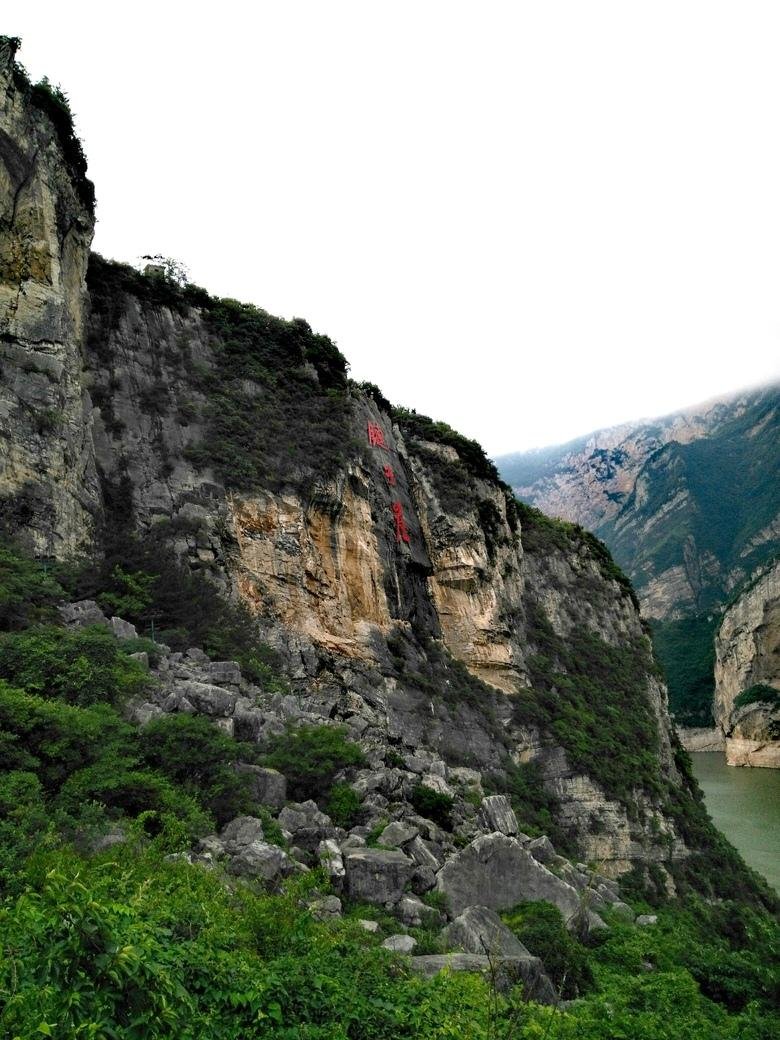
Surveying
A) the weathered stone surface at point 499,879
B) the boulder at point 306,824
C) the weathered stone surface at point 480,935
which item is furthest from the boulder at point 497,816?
the weathered stone surface at point 480,935

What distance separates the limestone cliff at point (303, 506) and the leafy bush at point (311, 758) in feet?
3.33

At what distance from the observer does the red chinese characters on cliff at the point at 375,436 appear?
30.7m

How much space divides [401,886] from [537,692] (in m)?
23.9

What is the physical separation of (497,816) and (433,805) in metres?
2.53

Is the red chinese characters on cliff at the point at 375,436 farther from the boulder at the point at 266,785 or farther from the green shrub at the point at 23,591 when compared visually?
the boulder at the point at 266,785

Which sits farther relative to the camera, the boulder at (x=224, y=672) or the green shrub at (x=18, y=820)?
the boulder at (x=224, y=672)

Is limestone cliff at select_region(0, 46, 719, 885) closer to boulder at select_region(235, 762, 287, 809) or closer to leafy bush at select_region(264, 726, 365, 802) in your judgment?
leafy bush at select_region(264, 726, 365, 802)

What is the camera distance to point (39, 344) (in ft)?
60.4

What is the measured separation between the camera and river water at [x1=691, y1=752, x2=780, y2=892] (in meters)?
38.6

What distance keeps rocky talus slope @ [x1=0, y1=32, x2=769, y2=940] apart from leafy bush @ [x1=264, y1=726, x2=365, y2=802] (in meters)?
0.54

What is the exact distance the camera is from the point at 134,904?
4508 millimetres

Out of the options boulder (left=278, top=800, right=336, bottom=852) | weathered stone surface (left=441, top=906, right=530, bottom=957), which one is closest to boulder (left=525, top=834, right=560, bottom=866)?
weathered stone surface (left=441, top=906, right=530, bottom=957)

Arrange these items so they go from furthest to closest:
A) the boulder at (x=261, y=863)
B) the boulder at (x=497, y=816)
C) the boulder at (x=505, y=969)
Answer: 1. the boulder at (x=497, y=816)
2. the boulder at (x=261, y=863)
3. the boulder at (x=505, y=969)

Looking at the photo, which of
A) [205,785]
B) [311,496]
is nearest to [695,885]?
[311,496]
